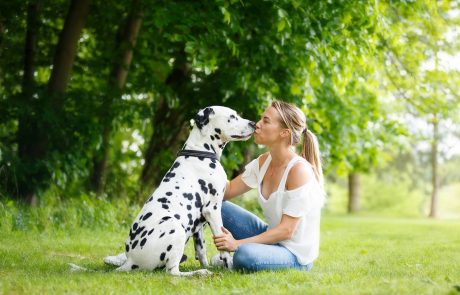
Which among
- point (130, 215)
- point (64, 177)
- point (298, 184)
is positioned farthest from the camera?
point (64, 177)

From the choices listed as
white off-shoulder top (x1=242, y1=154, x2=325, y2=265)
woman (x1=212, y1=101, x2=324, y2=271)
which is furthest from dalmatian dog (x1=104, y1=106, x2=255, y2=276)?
white off-shoulder top (x1=242, y1=154, x2=325, y2=265)

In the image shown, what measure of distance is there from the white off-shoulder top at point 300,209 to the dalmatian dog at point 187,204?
20.1 inches

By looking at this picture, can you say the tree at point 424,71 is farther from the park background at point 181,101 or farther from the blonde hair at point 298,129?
the blonde hair at point 298,129

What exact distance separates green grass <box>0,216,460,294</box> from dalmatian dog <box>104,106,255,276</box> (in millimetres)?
168

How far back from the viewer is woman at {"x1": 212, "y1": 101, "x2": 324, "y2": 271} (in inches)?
198

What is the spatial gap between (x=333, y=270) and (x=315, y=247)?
0.34 m

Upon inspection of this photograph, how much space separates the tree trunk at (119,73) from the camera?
34.3 ft

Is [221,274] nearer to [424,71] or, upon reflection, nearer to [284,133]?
[284,133]

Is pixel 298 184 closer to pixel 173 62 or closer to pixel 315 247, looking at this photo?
pixel 315 247

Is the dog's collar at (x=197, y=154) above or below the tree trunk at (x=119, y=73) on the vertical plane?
below

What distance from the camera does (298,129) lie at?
5.31m

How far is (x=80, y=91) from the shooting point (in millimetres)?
10430

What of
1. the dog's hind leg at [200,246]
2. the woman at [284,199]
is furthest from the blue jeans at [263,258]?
the dog's hind leg at [200,246]

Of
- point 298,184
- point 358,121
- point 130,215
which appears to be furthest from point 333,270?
point 358,121
